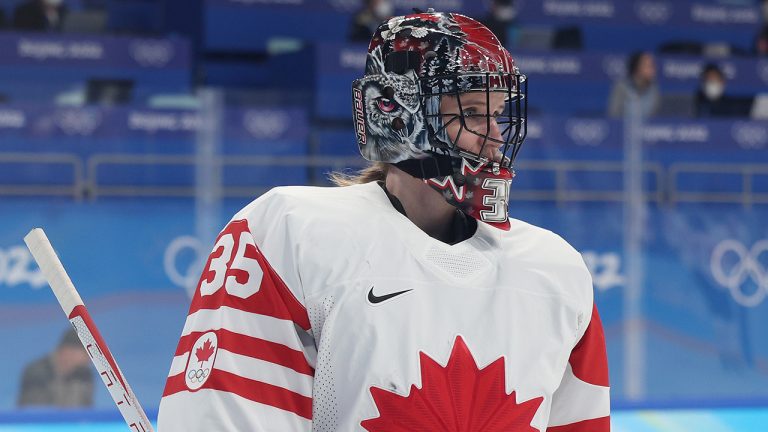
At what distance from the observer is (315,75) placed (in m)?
7.72

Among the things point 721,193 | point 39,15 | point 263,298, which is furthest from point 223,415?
point 39,15

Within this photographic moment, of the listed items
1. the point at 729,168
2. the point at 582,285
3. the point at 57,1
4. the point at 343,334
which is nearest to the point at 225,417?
the point at 343,334

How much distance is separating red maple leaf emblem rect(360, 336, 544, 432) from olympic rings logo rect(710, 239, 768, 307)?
3.21 m

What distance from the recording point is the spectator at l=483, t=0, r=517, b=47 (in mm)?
7838

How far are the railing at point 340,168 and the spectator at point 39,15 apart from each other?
345 cm

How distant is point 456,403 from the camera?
5.06 feet

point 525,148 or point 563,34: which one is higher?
point 563,34

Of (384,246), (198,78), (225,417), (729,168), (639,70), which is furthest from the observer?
(198,78)

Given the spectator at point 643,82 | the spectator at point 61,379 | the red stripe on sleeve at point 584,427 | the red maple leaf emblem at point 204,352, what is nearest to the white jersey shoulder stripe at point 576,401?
the red stripe on sleeve at point 584,427

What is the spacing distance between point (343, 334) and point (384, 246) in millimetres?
140

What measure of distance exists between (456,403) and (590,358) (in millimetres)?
269

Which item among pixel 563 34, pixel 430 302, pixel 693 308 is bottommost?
pixel 693 308

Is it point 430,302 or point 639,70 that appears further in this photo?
point 639,70

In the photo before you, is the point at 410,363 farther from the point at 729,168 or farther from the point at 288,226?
the point at 729,168
